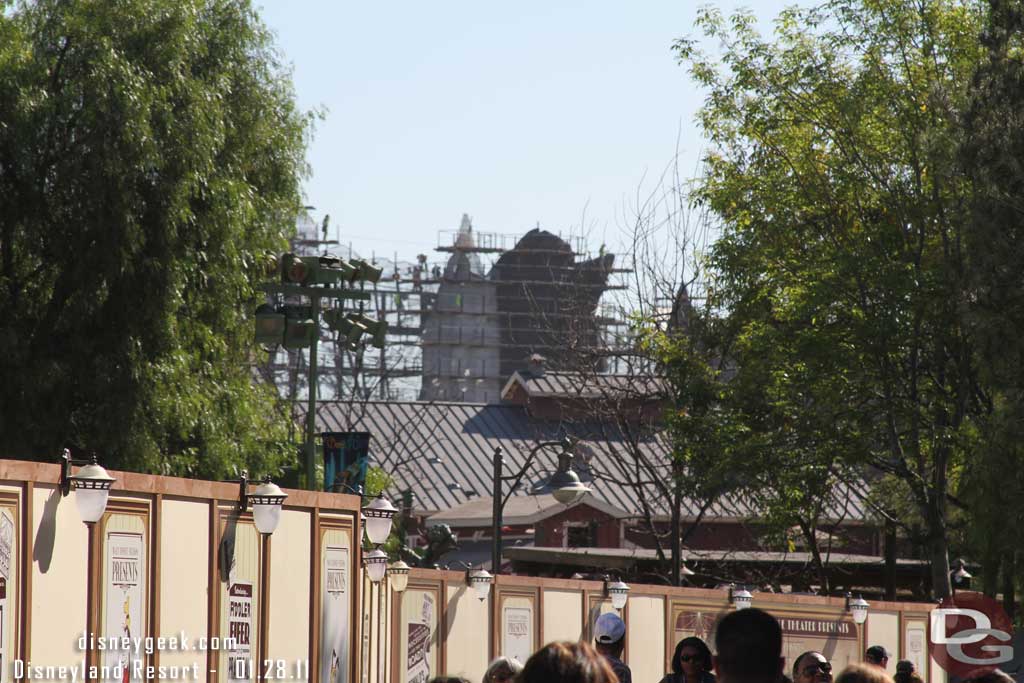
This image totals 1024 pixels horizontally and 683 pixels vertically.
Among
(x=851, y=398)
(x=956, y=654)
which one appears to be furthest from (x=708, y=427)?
(x=956, y=654)

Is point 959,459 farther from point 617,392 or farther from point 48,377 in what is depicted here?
point 48,377

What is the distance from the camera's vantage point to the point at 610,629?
8750 mm

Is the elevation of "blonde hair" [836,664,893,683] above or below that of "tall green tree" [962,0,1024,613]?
below

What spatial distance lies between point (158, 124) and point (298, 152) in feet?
14.7

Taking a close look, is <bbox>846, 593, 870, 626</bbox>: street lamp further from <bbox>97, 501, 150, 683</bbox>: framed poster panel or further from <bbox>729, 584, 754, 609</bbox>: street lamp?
<bbox>97, 501, 150, 683</bbox>: framed poster panel

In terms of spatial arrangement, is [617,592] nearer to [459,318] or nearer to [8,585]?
[8,585]

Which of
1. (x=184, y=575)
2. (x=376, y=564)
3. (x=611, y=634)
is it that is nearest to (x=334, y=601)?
(x=376, y=564)

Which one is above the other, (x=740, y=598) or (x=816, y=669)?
(x=816, y=669)

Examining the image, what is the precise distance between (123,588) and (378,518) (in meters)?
4.00

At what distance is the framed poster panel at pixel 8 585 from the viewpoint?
8.77m

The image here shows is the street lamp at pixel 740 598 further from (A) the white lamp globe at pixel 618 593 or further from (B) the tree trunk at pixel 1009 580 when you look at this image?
(B) the tree trunk at pixel 1009 580

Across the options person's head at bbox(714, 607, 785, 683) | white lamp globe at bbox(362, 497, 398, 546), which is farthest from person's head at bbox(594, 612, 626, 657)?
white lamp globe at bbox(362, 497, 398, 546)

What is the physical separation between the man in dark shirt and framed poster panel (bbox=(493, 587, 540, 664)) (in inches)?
344

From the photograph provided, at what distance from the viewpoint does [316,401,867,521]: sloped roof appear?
57.2m
